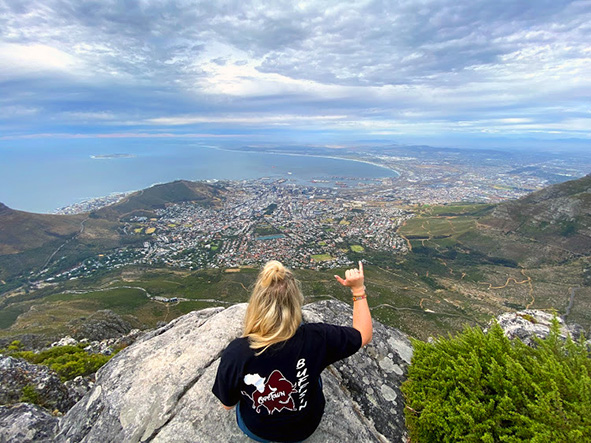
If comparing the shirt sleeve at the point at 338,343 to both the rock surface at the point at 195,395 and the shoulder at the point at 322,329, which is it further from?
the rock surface at the point at 195,395

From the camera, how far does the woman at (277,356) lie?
279 cm

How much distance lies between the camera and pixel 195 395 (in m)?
4.66

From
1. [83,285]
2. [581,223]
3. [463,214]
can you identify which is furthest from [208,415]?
[463,214]

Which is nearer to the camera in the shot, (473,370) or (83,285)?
(473,370)

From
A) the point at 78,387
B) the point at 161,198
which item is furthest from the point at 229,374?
the point at 161,198

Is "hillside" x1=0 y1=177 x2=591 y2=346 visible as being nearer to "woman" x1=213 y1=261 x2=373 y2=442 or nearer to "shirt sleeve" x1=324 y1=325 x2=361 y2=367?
"woman" x1=213 y1=261 x2=373 y2=442

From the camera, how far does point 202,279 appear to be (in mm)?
60125

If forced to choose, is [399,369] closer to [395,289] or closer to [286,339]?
[286,339]

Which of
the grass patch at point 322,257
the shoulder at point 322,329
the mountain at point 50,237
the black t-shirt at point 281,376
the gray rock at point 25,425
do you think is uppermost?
the shoulder at point 322,329

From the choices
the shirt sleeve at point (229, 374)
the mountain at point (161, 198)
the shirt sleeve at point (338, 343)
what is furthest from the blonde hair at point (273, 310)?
the mountain at point (161, 198)

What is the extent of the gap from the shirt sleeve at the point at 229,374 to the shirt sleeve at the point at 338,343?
1.03 m

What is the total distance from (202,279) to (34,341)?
38.2 m

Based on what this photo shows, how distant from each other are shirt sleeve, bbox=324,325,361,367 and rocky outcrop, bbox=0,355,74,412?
9.37m

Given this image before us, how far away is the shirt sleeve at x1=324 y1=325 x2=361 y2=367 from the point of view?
10.2ft
